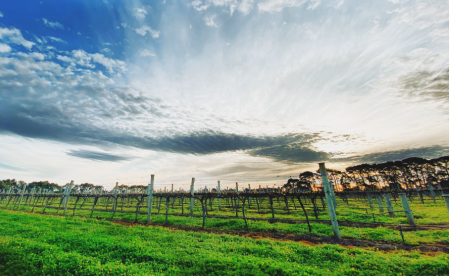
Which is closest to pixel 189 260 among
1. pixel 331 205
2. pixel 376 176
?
pixel 331 205

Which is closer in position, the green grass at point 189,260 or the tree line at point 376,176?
the green grass at point 189,260

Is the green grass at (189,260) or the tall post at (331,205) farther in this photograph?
the tall post at (331,205)

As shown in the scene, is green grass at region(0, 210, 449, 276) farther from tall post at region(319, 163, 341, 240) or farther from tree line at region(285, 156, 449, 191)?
→ tree line at region(285, 156, 449, 191)

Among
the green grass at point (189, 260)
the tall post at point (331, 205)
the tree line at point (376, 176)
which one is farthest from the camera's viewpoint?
the tree line at point (376, 176)

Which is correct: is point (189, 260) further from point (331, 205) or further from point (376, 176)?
point (376, 176)

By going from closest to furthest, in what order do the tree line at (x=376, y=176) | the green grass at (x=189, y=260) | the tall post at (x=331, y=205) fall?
1. the green grass at (x=189, y=260)
2. the tall post at (x=331, y=205)
3. the tree line at (x=376, y=176)

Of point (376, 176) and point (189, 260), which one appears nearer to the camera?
point (189, 260)

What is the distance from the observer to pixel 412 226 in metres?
19.5

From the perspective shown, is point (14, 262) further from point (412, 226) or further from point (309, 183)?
point (309, 183)

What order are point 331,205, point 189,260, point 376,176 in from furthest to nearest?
point 376,176 < point 331,205 < point 189,260

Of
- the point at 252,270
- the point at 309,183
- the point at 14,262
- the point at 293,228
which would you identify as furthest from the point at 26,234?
the point at 309,183

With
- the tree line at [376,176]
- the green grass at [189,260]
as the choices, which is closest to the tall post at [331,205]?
the green grass at [189,260]

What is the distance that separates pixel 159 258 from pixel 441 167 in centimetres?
1212

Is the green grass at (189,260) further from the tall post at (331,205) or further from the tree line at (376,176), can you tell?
the tree line at (376,176)
